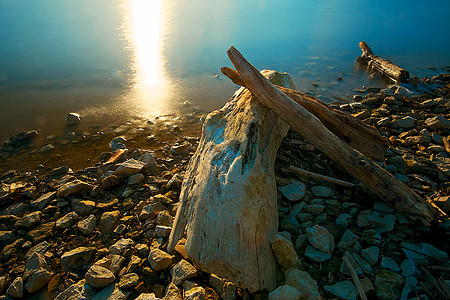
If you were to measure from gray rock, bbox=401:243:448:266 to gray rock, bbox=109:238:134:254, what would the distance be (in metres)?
2.82

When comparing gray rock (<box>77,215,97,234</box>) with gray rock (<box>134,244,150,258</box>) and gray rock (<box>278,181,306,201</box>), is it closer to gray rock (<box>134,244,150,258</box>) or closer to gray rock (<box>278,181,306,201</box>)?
gray rock (<box>134,244,150,258</box>)

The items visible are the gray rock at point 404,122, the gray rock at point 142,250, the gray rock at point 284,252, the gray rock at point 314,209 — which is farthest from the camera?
the gray rock at point 404,122

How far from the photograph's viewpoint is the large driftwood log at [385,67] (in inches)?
325

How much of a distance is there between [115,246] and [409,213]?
320 centimetres

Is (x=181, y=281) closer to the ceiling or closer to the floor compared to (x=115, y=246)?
closer to the ceiling

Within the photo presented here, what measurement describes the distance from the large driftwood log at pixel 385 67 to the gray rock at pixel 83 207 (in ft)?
31.1

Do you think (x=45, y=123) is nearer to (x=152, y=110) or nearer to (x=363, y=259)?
(x=152, y=110)

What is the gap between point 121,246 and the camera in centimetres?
277

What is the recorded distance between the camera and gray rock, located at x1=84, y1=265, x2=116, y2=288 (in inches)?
92.2

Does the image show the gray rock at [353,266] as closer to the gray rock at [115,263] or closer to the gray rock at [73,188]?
the gray rock at [115,263]

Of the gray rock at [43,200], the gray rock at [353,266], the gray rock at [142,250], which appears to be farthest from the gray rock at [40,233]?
the gray rock at [353,266]

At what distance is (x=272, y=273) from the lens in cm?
217

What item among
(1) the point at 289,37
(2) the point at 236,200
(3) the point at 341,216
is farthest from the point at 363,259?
(1) the point at 289,37

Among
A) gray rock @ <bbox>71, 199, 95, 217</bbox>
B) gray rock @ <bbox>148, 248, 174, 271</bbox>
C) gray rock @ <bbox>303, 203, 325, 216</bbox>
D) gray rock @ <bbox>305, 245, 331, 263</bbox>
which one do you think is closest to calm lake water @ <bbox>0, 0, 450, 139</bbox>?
gray rock @ <bbox>71, 199, 95, 217</bbox>
